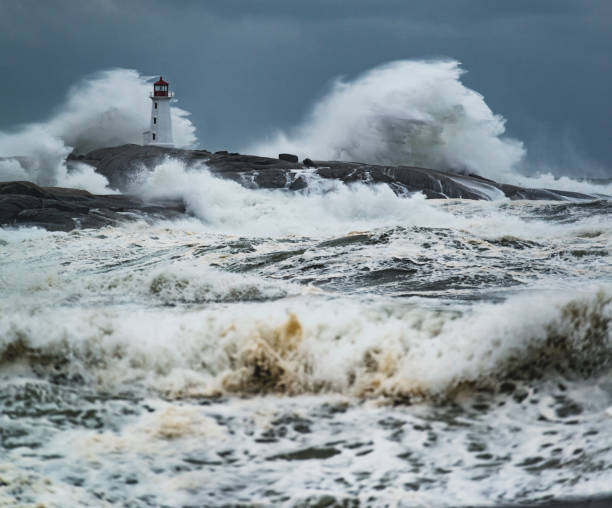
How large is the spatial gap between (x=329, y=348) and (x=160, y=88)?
35607mm

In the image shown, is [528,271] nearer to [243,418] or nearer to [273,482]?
[243,418]

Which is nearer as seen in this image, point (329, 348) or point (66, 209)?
point (329, 348)

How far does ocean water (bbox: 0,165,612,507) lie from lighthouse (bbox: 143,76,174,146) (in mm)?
29922

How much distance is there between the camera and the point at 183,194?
76.9 feet

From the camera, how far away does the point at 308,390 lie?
15.5ft

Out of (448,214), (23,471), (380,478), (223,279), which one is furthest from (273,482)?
(448,214)

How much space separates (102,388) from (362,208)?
18.1m

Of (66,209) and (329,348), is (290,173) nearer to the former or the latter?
(66,209)

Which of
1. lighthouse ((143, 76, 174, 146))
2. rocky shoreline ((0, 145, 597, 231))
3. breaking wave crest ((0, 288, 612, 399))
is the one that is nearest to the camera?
breaking wave crest ((0, 288, 612, 399))

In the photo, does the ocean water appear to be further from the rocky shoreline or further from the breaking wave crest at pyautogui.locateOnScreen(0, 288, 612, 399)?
the rocky shoreline

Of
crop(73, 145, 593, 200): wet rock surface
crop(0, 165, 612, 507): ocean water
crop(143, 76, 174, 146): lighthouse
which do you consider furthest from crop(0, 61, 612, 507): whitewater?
crop(143, 76, 174, 146): lighthouse

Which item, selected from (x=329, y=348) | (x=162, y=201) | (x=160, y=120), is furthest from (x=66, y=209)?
(x=160, y=120)

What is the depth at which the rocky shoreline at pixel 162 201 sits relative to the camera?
58.1ft

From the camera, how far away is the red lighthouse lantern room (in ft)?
125
